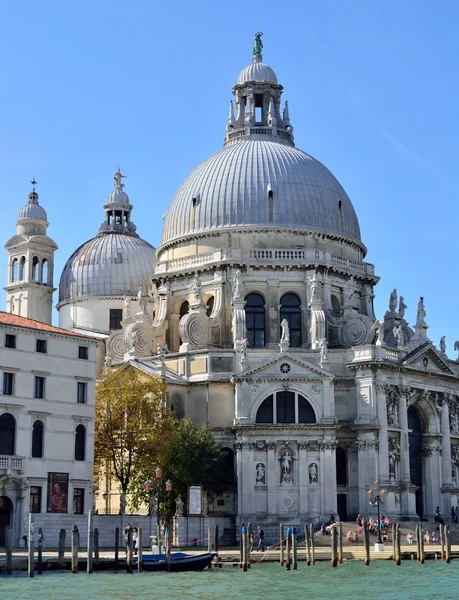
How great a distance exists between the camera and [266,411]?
64875 millimetres

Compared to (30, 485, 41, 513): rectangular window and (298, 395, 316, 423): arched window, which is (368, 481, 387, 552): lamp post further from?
(30, 485, 41, 513): rectangular window

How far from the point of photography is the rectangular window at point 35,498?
171 feet

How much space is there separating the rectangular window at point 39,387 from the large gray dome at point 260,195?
22.6 meters

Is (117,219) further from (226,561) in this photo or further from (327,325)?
(226,561)

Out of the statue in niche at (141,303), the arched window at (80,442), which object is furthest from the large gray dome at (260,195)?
the arched window at (80,442)

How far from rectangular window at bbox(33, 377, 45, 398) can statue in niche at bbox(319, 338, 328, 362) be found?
1843 centimetres

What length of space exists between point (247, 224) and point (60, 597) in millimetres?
38327

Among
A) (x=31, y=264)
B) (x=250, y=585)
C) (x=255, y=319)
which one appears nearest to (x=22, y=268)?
(x=31, y=264)

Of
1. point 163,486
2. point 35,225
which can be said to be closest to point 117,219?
point 35,225

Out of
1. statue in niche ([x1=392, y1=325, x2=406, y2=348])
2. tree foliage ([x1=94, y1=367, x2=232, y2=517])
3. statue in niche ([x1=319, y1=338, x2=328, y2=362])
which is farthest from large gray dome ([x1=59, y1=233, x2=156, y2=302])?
statue in niche ([x1=392, y1=325, x2=406, y2=348])

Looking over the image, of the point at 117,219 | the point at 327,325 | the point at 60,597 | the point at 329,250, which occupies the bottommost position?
the point at 60,597

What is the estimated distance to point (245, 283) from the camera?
71312 mm

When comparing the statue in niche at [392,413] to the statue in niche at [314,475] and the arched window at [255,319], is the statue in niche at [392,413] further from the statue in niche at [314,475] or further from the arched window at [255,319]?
the arched window at [255,319]

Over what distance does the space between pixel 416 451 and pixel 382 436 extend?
18.9 feet
